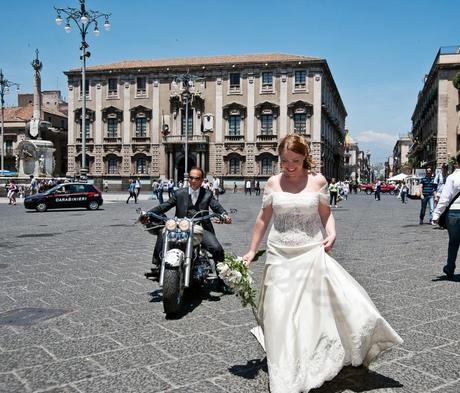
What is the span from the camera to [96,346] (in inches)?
164

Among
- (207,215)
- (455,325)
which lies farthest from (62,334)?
(455,325)

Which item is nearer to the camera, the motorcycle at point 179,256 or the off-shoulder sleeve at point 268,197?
the off-shoulder sleeve at point 268,197

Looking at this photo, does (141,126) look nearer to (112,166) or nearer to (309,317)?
(112,166)

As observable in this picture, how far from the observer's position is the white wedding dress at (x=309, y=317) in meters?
3.16

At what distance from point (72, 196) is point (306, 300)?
21713mm

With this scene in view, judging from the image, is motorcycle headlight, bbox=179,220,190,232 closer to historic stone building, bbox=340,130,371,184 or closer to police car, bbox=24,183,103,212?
police car, bbox=24,183,103,212

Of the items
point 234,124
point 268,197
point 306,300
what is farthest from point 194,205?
point 234,124

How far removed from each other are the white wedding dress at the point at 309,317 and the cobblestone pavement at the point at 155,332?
25 centimetres

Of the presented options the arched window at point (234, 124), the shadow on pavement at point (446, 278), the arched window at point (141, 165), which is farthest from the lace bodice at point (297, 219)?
the arched window at point (141, 165)

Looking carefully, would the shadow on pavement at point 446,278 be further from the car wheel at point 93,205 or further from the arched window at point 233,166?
the arched window at point 233,166

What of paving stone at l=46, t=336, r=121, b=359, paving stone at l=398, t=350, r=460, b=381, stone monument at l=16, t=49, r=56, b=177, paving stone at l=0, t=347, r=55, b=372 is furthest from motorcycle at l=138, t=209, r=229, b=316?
stone monument at l=16, t=49, r=56, b=177

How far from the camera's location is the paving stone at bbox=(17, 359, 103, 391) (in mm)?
3439

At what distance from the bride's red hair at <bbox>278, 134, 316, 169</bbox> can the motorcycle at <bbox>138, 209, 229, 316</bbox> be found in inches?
76.1

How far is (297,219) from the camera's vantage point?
11.7 ft
